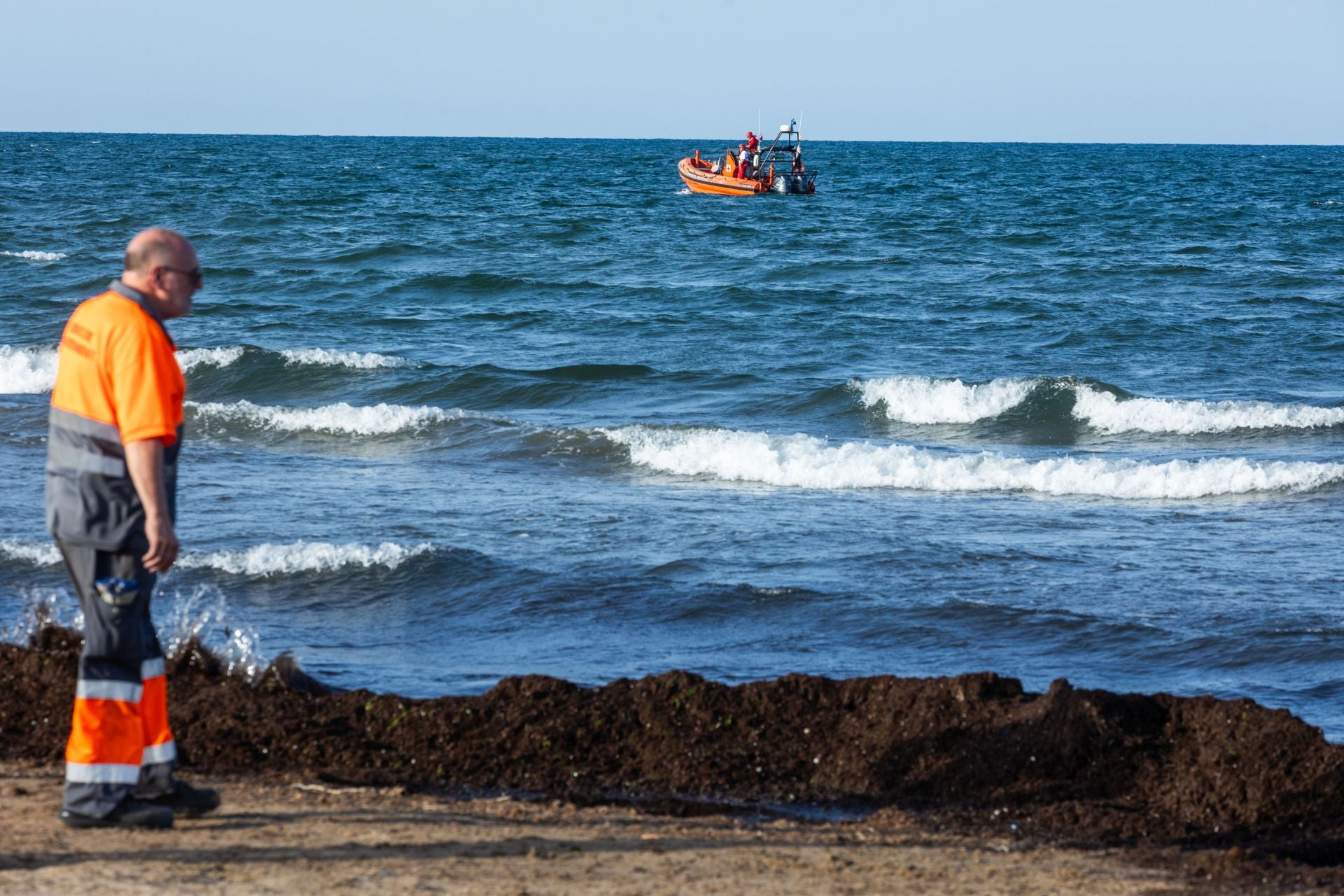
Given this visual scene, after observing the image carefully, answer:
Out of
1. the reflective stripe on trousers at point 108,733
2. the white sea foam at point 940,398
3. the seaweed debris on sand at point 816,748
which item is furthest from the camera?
the white sea foam at point 940,398

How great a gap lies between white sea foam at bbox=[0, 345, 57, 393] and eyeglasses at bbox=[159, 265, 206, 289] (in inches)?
484

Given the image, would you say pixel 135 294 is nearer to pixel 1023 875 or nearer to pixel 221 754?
pixel 221 754

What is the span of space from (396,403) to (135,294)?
11667mm

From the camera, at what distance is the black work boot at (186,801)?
4.11 meters

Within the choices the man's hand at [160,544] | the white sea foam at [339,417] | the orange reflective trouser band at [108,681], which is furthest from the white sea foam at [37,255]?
the man's hand at [160,544]

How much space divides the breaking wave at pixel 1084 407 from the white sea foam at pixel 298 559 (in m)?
7.50

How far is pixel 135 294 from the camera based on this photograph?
3834mm

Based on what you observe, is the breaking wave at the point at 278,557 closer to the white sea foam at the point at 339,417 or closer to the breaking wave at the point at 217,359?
the white sea foam at the point at 339,417

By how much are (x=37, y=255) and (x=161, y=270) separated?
2528cm

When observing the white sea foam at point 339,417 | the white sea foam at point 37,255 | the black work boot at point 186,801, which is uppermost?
the white sea foam at point 37,255

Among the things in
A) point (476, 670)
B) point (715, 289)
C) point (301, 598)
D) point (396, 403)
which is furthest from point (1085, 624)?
point (715, 289)

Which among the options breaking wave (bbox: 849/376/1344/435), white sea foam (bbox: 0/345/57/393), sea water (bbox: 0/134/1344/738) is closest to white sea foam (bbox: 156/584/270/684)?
sea water (bbox: 0/134/1344/738)

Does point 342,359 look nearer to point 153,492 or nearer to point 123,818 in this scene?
point 123,818

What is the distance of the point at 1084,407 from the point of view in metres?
14.6
